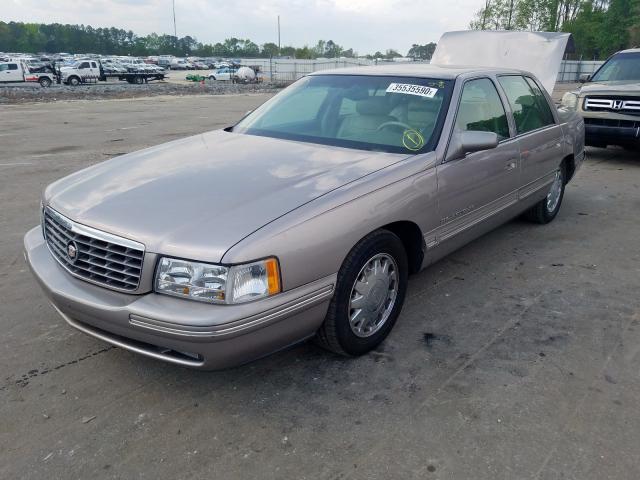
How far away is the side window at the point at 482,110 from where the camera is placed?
3.82 metres

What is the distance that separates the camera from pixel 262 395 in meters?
2.81

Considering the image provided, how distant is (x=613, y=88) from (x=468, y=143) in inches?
260

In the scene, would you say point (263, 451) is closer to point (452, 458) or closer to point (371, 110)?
point (452, 458)

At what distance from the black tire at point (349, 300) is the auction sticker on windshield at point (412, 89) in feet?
3.96

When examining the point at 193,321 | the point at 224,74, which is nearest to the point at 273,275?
the point at 193,321

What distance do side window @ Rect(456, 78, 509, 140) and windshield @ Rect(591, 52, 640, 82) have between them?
21.6 feet

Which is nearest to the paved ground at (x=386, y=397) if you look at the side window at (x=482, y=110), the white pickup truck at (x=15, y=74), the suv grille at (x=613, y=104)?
the side window at (x=482, y=110)

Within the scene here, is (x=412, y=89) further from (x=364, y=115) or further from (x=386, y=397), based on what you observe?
(x=386, y=397)

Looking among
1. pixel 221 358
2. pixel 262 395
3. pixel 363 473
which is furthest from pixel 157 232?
pixel 363 473

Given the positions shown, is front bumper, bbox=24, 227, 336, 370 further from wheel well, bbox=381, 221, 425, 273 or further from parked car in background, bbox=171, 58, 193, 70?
parked car in background, bbox=171, 58, 193, 70

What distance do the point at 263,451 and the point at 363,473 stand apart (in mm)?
453

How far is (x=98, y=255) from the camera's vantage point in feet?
8.55

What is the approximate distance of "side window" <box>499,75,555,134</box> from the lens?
4541 mm

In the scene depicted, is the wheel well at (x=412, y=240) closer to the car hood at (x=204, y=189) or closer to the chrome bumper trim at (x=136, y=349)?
the car hood at (x=204, y=189)
